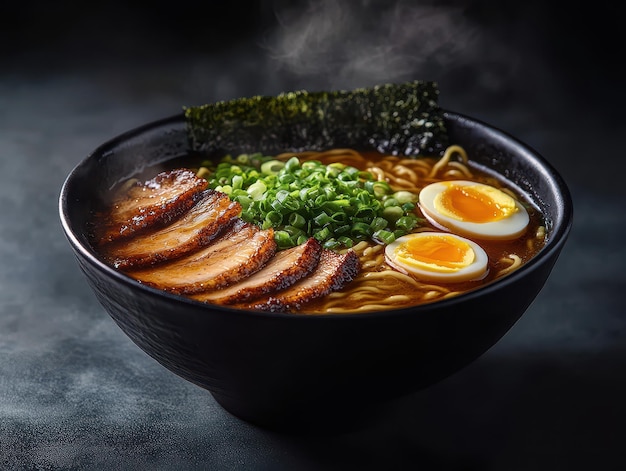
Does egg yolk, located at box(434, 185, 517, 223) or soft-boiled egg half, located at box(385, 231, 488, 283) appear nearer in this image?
soft-boiled egg half, located at box(385, 231, 488, 283)

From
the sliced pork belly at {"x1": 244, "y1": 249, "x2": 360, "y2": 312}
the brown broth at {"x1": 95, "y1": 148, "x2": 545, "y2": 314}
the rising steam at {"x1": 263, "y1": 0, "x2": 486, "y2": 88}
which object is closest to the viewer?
the sliced pork belly at {"x1": 244, "y1": 249, "x2": 360, "y2": 312}

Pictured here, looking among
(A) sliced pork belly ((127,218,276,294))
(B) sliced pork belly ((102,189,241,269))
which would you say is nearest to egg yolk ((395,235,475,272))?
(A) sliced pork belly ((127,218,276,294))

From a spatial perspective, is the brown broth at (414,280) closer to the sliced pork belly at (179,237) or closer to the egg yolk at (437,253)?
the egg yolk at (437,253)

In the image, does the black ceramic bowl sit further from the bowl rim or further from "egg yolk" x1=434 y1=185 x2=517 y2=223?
"egg yolk" x1=434 y1=185 x2=517 y2=223

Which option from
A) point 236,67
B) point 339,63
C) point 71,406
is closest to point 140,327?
point 71,406

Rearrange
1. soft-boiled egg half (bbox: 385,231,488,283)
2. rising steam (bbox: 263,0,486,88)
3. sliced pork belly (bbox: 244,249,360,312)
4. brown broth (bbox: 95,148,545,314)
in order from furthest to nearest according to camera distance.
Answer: rising steam (bbox: 263,0,486,88), soft-boiled egg half (bbox: 385,231,488,283), brown broth (bbox: 95,148,545,314), sliced pork belly (bbox: 244,249,360,312)

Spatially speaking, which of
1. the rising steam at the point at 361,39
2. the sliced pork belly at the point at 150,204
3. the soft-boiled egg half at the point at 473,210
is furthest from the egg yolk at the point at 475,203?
the rising steam at the point at 361,39
